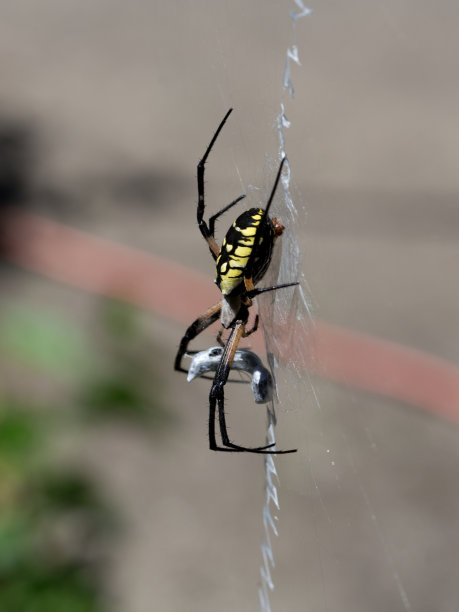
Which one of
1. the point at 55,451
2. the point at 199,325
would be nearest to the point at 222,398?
the point at 199,325

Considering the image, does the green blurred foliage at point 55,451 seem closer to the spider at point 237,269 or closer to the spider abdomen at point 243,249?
the spider at point 237,269

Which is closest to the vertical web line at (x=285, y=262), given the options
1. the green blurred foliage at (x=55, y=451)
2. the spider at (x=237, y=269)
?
the spider at (x=237, y=269)

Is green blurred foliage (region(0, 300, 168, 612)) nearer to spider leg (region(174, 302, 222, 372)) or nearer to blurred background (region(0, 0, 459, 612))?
blurred background (region(0, 0, 459, 612))

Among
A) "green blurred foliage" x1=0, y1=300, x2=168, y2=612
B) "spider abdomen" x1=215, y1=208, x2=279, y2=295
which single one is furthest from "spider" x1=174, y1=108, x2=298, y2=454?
"green blurred foliage" x1=0, y1=300, x2=168, y2=612

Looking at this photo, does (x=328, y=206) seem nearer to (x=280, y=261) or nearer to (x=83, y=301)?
(x=83, y=301)

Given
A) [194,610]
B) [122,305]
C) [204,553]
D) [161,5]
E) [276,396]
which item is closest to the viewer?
[276,396]

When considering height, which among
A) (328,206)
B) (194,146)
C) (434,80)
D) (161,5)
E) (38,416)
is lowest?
(38,416)

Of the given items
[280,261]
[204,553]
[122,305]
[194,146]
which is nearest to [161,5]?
[194,146]

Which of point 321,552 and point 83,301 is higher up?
point 83,301
